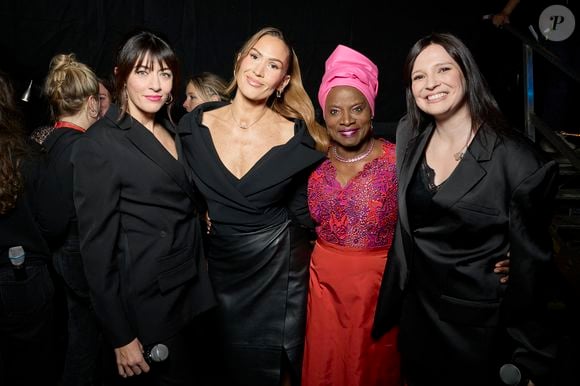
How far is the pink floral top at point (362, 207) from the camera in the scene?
1842 mm

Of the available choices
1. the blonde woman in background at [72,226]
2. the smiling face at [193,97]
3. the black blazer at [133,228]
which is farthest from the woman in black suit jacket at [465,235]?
the smiling face at [193,97]

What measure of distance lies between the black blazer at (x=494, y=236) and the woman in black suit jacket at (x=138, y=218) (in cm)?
87

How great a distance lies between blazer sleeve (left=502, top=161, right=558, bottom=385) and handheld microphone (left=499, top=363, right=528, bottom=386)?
72 mm

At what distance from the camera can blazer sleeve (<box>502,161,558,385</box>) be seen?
51.8 inches

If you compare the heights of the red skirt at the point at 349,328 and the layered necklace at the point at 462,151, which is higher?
the layered necklace at the point at 462,151

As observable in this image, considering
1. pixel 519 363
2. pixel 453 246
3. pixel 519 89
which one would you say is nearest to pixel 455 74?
pixel 453 246

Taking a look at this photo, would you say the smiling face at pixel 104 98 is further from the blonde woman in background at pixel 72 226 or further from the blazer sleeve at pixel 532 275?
the blazer sleeve at pixel 532 275

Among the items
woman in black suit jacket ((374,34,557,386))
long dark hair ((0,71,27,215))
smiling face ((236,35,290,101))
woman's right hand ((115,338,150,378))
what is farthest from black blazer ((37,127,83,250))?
woman in black suit jacket ((374,34,557,386))

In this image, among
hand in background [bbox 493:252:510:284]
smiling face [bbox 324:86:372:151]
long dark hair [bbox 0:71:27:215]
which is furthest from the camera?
smiling face [bbox 324:86:372:151]

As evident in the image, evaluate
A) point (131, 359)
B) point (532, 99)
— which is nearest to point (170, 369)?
point (131, 359)

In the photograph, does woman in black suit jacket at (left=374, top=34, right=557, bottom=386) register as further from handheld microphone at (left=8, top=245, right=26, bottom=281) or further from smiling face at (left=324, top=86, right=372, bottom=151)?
handheld microphone at (left=8, top=245, right=26, bottom=281)

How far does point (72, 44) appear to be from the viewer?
3.22 meters

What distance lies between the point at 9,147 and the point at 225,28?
2.38 meters

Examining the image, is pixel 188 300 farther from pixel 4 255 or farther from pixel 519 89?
pixel 519 89
